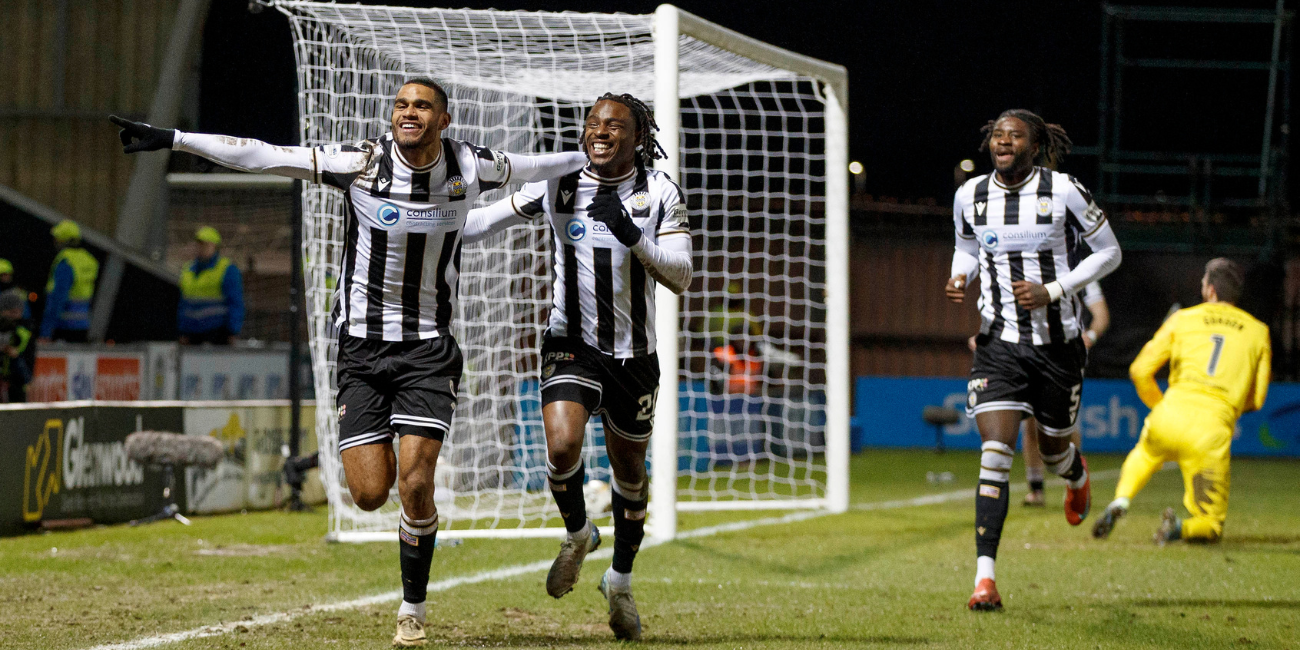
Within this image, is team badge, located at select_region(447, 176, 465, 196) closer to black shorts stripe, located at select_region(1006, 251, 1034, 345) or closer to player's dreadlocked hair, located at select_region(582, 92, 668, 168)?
player's dreadlocked hair, located at select_region(582, 92, 668, 168)

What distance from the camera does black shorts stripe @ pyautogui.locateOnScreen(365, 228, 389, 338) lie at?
490 cm

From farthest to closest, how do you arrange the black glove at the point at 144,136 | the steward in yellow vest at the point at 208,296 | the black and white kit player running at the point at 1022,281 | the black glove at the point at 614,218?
the steward in yellow vest at the point at 208,296 → the black and white kit player running at the point at 1022,281 → the black glove at the point at 614,218 → the black glove at the point at 144,136

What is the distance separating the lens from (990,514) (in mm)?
5980

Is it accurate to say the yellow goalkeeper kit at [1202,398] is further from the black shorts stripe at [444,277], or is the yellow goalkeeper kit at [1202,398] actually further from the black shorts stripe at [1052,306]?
the black shorts stripe at [444,277]

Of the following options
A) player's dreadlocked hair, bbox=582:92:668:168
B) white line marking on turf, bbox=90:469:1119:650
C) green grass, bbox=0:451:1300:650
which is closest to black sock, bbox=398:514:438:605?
green grass, bbox=0:451:1300:650

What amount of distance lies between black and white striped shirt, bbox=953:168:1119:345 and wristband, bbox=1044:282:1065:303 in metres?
0.12

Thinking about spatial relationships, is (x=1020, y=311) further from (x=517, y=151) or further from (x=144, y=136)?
(x=517, y=151)

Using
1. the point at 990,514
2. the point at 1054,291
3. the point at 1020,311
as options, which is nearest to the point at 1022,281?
the point at 1054,291

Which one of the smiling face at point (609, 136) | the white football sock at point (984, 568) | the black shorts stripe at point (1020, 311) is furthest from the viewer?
the black shorts stripe at point (1020, 311)

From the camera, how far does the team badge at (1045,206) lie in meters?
6.15

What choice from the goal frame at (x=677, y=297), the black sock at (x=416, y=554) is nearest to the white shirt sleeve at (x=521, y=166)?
the black sock at (x=416, y=554)

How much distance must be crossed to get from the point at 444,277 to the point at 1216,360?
220 inches

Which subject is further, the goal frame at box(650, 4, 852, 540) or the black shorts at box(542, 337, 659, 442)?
the goal frame at box(650, 4, 852, 540)

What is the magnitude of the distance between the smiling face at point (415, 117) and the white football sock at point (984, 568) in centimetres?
301
